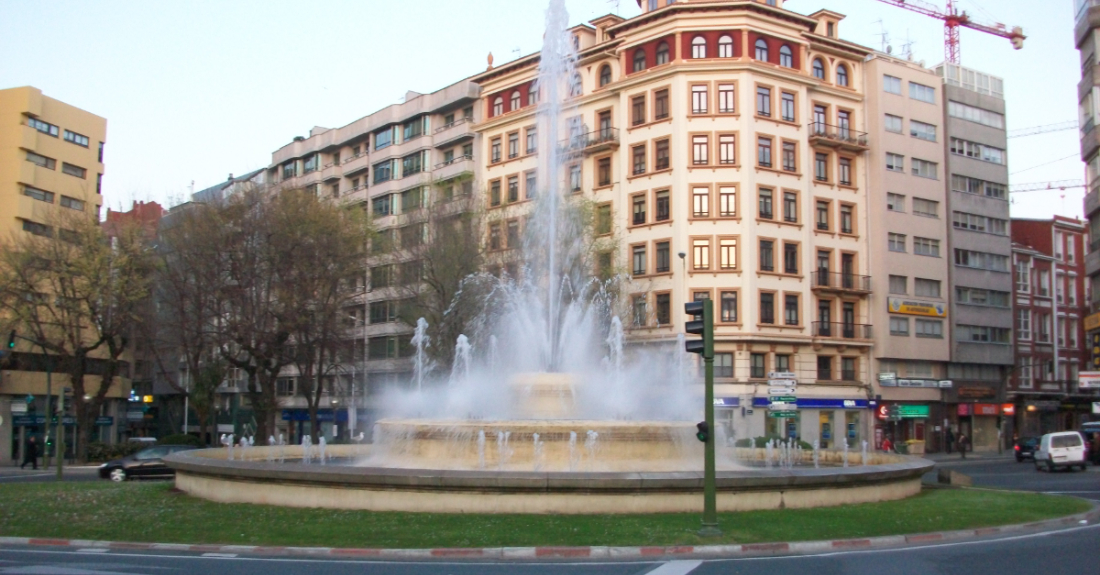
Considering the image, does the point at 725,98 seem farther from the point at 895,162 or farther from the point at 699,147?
the point at 895,162

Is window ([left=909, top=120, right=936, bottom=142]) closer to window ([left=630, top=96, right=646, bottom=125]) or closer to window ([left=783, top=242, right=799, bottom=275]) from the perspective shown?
window ([left=783, top=242, right=799, bottom=275])

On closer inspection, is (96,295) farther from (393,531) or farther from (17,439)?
(393,531)

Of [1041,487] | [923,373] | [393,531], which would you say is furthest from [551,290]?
[923,373]

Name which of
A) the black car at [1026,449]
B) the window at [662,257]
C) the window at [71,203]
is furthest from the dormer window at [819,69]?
the window at [71,203]

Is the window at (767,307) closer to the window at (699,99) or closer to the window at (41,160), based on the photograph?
the window at (699,99)

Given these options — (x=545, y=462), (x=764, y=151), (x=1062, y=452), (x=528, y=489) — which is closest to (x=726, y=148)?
(x=764, y=151)

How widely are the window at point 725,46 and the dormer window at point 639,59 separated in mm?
4573

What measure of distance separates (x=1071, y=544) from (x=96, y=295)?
141 feet

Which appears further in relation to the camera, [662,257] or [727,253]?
[662,257]

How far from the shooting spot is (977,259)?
215 feet

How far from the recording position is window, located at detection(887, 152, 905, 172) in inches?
2413

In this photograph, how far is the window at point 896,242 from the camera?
60625 mm

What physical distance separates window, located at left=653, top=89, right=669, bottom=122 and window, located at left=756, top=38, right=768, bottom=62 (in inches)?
226

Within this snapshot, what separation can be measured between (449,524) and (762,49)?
4593 centimetres
